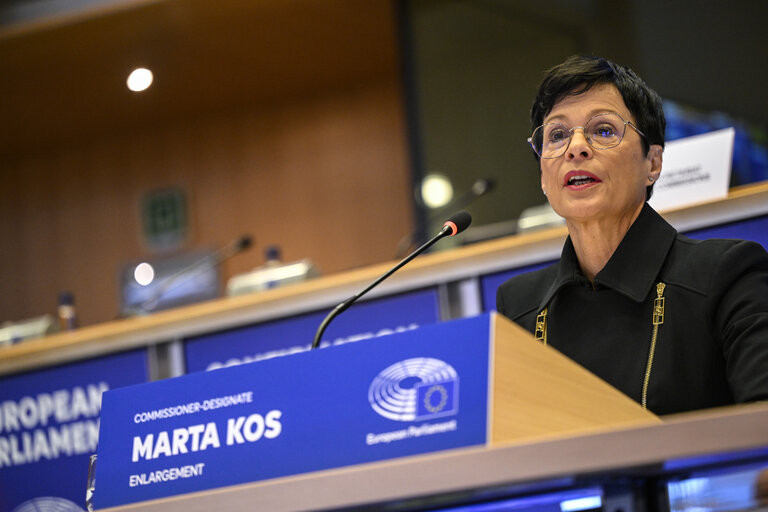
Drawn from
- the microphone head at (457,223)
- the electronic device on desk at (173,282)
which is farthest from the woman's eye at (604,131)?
the electronic device on desk at (173,282)

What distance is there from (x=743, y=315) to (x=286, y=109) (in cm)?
519

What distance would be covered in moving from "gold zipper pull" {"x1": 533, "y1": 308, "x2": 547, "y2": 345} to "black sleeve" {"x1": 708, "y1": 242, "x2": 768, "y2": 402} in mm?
291

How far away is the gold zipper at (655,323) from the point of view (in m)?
1.51

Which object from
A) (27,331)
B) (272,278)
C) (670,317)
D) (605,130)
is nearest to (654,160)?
(605,130)

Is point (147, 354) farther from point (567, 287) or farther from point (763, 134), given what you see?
point (763, 134)

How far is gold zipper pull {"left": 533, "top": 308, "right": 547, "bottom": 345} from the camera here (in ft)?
5.56

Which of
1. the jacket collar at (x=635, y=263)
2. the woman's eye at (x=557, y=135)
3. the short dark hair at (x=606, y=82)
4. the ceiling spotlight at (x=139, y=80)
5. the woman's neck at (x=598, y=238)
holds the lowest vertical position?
the jacket collar at (x=635, y=263)

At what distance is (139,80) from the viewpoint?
19.6 feet

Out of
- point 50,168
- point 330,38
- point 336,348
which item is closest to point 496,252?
point 336,348

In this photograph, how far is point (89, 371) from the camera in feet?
11.2

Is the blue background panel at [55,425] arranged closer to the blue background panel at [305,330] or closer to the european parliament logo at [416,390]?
the blue background panel at [305,330]

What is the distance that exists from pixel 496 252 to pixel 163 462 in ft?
5.74

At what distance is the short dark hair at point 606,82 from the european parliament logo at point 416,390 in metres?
0.81

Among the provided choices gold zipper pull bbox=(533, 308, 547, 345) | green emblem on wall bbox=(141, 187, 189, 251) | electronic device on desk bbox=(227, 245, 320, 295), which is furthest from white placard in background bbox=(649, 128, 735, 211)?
green emblem on wall bbox=(141, 187, 189, 251)
